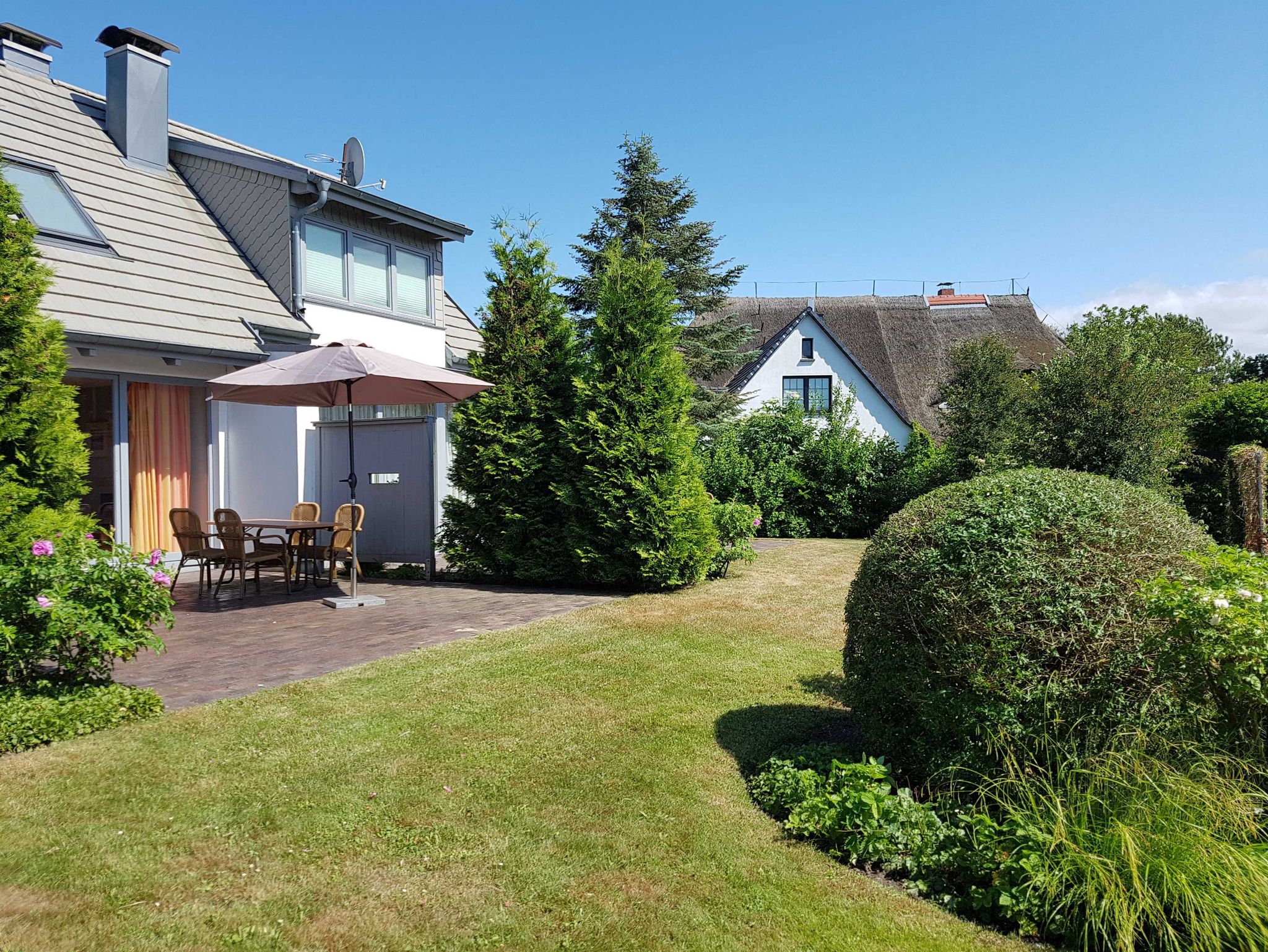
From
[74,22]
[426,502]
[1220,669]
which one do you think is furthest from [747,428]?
[1220,669]

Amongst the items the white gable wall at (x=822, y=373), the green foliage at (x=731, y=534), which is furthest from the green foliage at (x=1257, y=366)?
the green foliage at (x=731, y=534)

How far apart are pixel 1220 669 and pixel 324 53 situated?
1199cm

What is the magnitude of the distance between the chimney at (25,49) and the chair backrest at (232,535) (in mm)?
9422

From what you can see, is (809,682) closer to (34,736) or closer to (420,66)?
(34,736)

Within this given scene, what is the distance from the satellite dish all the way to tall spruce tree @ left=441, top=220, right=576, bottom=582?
22.7ft

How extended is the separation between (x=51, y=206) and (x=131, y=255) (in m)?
1.07

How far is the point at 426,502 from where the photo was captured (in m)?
11.9

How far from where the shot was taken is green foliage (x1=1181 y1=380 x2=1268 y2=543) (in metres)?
13.4

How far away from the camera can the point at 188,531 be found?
9625 mm

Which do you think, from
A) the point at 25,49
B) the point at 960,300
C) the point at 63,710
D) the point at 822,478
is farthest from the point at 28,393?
the point at 960,300

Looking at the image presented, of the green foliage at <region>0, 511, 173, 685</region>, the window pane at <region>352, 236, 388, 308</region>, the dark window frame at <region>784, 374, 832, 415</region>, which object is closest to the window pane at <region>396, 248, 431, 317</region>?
the window pane at <region>352, 236, 388, 308</region>

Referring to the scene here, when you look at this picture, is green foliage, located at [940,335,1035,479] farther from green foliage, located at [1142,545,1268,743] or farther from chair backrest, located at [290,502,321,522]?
green foliage, located at [1142,545,1268,743]

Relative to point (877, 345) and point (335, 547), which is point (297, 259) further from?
point (877, 345)

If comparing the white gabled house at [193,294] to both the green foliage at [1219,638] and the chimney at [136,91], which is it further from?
the green foliage at [1219,638]
